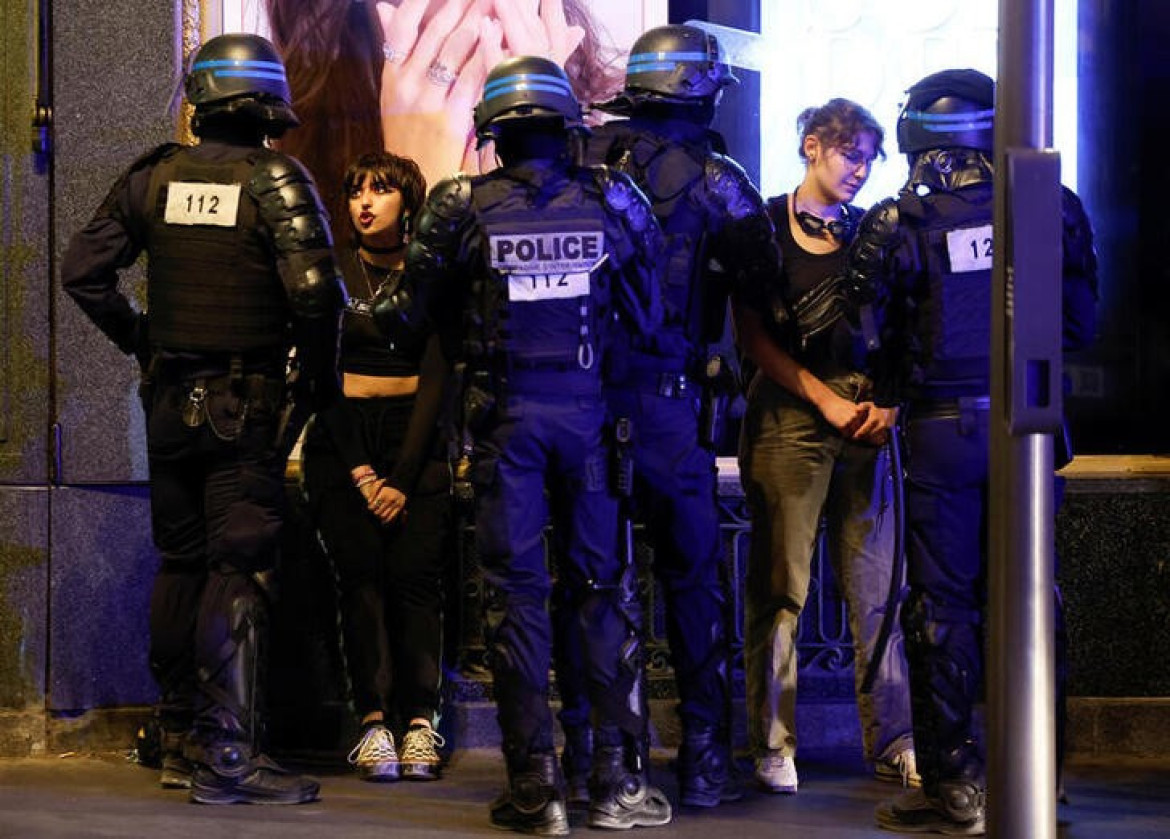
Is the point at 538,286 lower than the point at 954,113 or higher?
lower

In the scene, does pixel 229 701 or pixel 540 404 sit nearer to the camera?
pixel 540 404

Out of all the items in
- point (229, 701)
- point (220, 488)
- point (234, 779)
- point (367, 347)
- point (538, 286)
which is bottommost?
point (234, 779)

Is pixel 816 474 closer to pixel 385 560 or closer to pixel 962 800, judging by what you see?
pixel 962 800

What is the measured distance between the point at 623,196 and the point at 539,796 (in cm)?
177

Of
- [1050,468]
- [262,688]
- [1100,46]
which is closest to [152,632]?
[262,688]

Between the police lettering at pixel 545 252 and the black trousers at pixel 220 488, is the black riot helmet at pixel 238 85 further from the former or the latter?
the police lettering at pixel 545 252

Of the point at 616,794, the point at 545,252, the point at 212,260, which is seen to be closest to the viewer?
the point at 545,252

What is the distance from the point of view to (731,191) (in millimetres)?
6672

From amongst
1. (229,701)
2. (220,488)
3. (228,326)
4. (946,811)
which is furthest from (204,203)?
(946,811)

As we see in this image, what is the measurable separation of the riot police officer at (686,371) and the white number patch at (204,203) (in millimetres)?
1132

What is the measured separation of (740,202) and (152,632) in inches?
93.8

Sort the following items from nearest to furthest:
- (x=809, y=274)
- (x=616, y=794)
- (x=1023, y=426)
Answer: (x=1023, y=426)
(x=616, y=794)
(x=809, y=274)

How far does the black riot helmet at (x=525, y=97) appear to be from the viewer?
6281 mm

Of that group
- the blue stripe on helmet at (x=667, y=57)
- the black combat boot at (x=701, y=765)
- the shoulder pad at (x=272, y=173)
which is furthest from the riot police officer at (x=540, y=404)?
the shoulder pad at (x=272, y=173)
